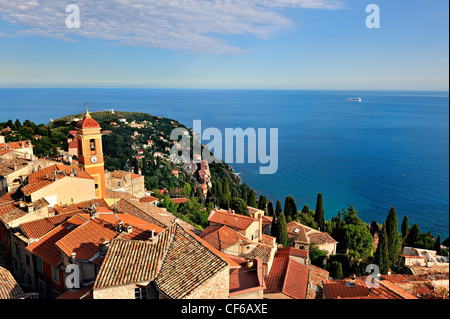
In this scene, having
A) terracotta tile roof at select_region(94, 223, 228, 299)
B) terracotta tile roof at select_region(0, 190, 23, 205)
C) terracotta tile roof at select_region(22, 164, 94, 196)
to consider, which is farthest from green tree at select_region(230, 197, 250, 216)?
terracotta tile roof at select_region(94, 223, 228, 299)

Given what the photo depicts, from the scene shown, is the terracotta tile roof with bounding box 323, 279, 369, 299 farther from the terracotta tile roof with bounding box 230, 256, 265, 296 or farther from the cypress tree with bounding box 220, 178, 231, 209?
the cypress tree with bounding box 220, 178, 231, 209

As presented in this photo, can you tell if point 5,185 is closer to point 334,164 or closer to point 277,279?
point 277,279

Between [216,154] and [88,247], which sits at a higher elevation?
[88,247]

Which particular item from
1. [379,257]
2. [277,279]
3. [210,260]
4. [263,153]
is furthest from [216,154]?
[210,260]

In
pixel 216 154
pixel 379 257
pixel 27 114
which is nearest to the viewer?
pixel 379 257

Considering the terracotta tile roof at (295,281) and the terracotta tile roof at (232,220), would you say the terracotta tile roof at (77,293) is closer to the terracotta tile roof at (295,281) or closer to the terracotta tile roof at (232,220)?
the terracotta tile roof at (295,281)

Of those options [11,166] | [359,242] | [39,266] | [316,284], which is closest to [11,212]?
[39,266]
